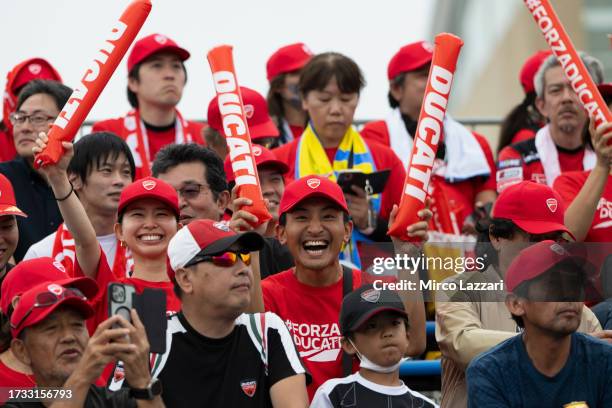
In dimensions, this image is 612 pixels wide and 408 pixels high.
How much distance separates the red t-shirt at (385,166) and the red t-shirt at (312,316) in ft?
5.31

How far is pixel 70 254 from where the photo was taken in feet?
24.8

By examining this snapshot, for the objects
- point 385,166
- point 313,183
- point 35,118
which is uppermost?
point 35,118

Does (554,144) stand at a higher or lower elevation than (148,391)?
higher

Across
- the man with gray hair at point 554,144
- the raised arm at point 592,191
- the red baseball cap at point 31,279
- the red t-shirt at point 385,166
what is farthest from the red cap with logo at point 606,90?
the red baseball cap at point 31,279

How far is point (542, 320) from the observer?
5855 mm

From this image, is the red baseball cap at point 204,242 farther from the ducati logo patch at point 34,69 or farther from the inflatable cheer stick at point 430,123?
the ducati logo patch at point 34,69

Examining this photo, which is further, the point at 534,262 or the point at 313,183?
the point at 313,183

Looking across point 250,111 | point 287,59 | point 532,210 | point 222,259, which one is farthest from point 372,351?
point 287,59

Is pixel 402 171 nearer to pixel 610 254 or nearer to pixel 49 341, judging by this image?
pixel 610 254

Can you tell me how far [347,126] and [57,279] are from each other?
3400 millimetres

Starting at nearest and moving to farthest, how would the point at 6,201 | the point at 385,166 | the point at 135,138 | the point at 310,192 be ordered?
1. the point at 310,192
2. the point at 6,201
3. the point at 385,166
4. the point at 135,138

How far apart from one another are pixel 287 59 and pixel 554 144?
2.11 metres

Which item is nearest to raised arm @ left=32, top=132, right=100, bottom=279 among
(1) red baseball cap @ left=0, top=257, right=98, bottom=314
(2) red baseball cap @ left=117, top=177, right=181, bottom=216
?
(2) red baseball cap @ left=117, top=177, right=181, bottom=216

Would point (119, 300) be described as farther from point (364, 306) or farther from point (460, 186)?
point (460, 186)
